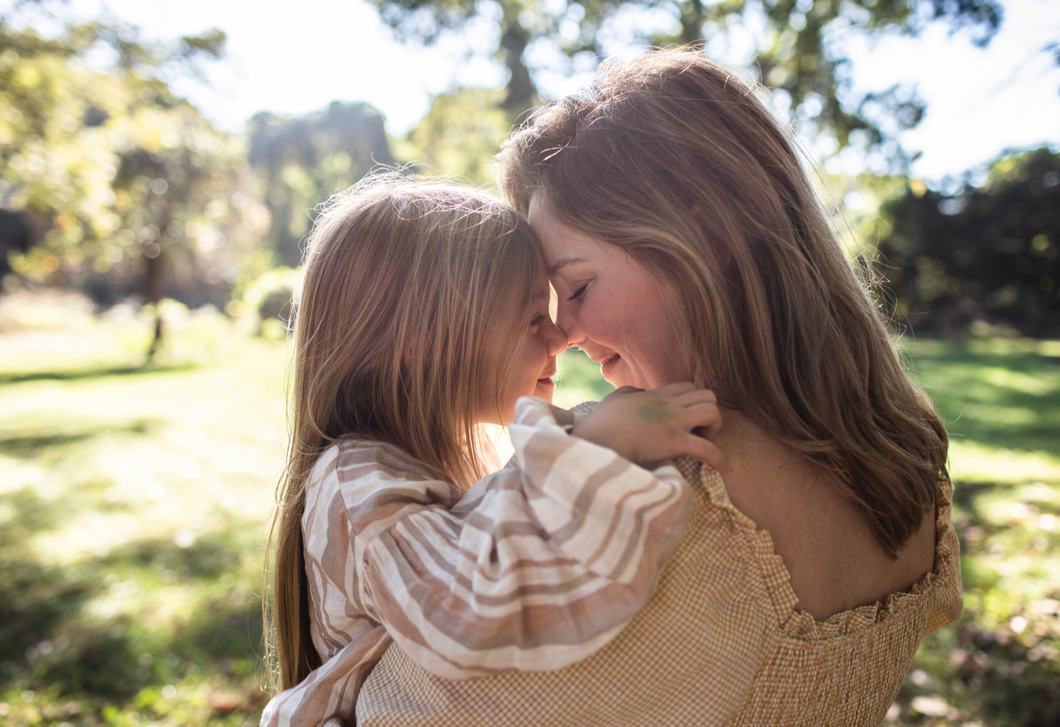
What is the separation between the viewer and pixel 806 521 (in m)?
1.27

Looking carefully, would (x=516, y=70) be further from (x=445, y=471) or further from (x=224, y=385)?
(x=445, y=471)

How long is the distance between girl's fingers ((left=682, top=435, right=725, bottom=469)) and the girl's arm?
0.30ft

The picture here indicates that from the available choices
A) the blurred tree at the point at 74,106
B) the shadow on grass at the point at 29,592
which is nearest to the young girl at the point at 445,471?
the shadow on grass at the point at 29,592

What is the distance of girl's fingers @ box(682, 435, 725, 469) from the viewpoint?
1.18 m

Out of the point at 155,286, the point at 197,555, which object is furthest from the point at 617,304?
the point at 155,286

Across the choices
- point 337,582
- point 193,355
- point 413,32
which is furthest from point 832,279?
point 193,355

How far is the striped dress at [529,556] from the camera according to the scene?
1.04m

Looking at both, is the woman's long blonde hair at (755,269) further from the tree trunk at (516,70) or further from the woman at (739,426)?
the tree trunk at (516,70)

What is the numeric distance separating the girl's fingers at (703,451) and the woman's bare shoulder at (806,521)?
3 cm

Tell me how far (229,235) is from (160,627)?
27.9 m

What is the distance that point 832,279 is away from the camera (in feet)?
5.18

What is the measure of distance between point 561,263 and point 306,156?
26263 mm

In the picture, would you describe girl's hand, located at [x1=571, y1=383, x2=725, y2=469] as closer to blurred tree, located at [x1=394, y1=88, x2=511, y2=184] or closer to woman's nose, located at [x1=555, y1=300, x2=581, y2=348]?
woman's nose, located at [x1=555, y1=300, x2=581, y2=348]

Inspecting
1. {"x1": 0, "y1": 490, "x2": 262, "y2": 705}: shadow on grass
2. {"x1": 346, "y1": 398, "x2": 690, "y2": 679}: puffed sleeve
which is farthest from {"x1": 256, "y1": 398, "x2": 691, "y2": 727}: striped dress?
{"x1": 0, "y1": 490, "x2": 262, "y2": 705}: shadow on grass
